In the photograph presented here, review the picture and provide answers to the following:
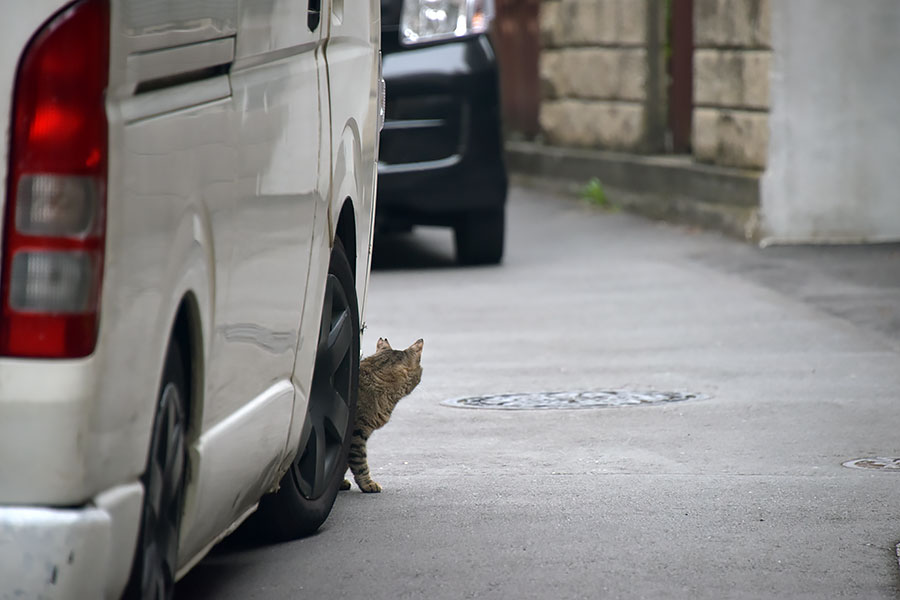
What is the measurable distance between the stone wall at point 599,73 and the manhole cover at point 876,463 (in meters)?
9.74

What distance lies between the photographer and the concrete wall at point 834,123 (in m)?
12.4

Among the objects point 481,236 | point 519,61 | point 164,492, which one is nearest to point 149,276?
point 164,492

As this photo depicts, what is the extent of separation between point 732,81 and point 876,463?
25.5 feet

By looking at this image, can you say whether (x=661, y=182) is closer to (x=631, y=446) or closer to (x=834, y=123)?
(x=834, y=123)

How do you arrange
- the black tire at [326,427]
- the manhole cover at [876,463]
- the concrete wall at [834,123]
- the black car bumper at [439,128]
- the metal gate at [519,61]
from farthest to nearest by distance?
the metal gate at [519,61]
the concrete wall at [834,123]
the black car bumper at [439,128]
the manhole cover at [876,463]
the black tire at [326,427]

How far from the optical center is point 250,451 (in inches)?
149

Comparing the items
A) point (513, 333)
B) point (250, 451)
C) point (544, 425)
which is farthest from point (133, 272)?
point (513, 333)

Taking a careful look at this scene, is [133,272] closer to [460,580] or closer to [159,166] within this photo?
[159,166]

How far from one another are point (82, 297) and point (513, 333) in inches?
262

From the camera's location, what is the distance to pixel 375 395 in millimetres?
5430

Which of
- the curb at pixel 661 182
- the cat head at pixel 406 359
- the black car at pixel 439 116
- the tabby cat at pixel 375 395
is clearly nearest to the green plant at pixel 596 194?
the curb at pixel 661 182

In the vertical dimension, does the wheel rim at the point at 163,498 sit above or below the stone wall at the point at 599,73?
below

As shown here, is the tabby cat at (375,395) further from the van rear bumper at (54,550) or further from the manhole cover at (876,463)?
the van rear bumper at (54,550)

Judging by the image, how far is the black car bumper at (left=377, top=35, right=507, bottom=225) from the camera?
11484mm
